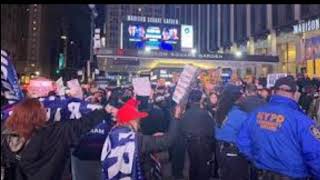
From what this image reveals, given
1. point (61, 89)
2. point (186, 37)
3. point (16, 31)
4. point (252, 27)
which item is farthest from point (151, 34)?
point (16, 31)

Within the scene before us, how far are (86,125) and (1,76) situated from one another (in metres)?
1.35

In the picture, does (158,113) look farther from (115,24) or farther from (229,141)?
(115,24)

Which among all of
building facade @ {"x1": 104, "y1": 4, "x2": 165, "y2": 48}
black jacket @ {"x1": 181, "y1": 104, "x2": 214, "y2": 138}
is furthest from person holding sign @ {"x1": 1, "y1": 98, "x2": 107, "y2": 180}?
building facade @ {"x1": 104, "y1": 4, "x2": 165, "y2": 48}

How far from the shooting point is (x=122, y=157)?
5211 millimetres

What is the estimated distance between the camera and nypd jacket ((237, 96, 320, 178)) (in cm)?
450

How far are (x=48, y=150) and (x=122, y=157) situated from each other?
0.90 meters

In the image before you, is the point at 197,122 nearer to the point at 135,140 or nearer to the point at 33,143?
the point at 135,140

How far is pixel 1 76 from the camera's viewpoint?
5.56 meters

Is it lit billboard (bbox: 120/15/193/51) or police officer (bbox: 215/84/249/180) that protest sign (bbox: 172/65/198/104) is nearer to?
police officer (bbox: 215/84/249/180)

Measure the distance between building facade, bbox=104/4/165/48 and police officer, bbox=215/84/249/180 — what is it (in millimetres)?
152399

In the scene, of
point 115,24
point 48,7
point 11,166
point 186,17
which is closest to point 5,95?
point 11,166

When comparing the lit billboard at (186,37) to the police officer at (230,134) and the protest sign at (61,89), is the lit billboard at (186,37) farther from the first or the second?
the police officer at (230,134)

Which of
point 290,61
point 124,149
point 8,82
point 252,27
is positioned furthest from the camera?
point 252,27

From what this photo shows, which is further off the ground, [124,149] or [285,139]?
[285,139]
